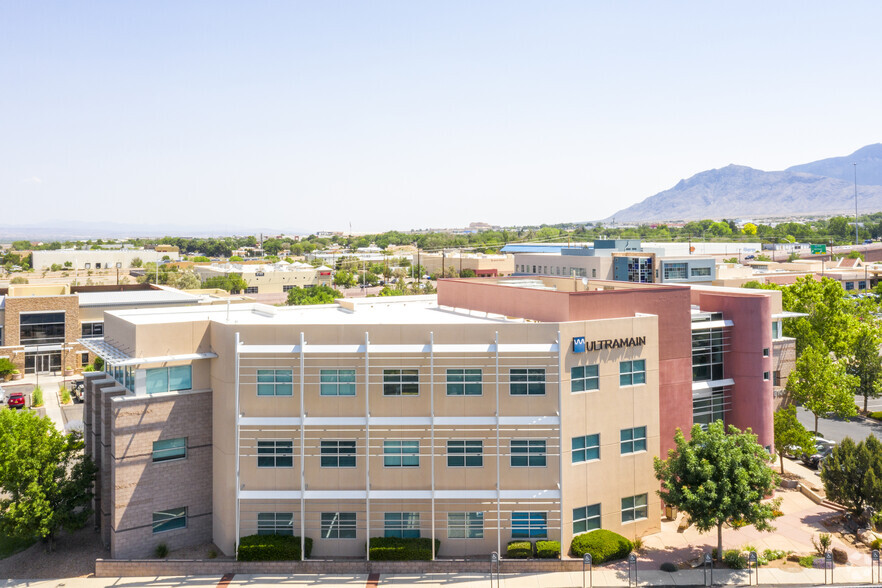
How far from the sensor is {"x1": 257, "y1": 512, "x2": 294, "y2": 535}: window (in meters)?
30.1

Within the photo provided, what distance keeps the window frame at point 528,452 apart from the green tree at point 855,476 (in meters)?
15.2

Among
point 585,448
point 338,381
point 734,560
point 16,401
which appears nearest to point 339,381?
point 338,381

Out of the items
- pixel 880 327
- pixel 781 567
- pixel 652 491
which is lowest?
pixel 781 567

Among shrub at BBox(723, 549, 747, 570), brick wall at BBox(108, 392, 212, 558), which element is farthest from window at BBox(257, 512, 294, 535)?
shrub at BBox(723, 549, 747, 570)

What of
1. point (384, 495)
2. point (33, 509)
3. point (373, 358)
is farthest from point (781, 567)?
point (33, 509)

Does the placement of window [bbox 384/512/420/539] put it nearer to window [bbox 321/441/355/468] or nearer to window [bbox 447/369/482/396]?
window [bbox 321/441/355/468]

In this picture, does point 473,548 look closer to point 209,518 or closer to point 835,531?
point 209,518

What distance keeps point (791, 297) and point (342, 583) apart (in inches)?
1894

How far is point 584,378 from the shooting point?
101ft

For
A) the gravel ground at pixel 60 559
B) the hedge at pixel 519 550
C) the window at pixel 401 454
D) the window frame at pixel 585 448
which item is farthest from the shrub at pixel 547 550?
the gravel ground at pixel 60 559

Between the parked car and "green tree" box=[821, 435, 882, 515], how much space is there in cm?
909

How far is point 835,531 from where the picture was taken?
32.5 m

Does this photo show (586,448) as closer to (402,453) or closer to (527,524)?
(527,524)

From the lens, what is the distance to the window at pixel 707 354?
124ft
